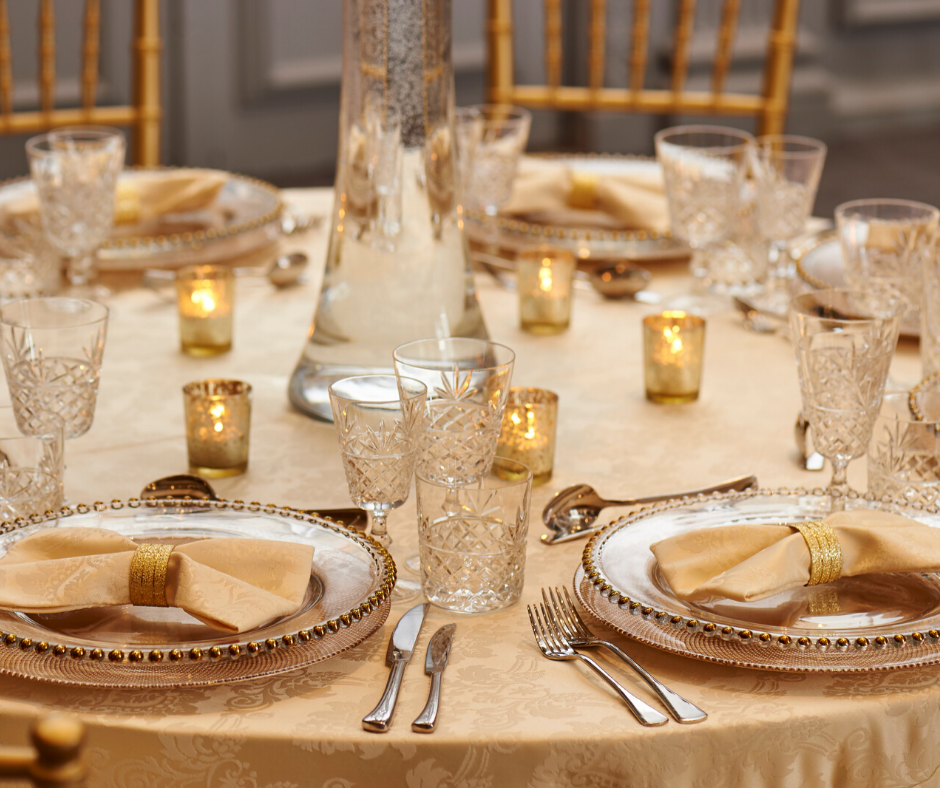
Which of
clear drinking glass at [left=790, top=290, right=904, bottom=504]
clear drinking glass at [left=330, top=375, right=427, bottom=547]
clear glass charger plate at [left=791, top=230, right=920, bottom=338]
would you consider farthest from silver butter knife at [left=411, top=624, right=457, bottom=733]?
clear glass charger plate at [left=791, top=230, right=920, bottom=338]

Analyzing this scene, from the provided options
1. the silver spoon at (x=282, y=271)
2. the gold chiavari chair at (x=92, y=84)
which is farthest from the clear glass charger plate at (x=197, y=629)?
the gold chiavari chair at (x=92, y=84)

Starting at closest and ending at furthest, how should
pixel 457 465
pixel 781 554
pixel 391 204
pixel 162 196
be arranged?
pixel 781 554 → pixel 457 465 → pixel 391 204 → pixel 162 196

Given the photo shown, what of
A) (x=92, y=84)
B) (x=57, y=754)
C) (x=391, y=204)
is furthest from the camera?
(x=92, y=84)

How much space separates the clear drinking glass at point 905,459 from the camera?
0.99 metres

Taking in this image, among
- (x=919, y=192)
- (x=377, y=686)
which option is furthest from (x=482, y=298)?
(x=919, y=192)

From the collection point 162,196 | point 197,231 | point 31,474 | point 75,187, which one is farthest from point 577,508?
point 162,196

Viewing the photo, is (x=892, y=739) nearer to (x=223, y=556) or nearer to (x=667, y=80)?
(x=223, y=556)

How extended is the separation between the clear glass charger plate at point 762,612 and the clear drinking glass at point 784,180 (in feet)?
2.23

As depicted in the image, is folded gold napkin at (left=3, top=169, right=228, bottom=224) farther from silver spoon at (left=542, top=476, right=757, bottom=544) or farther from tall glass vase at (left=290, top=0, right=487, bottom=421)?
silver spoon at (left=542, top=476, right=757, bottom=544)

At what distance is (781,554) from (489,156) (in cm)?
103

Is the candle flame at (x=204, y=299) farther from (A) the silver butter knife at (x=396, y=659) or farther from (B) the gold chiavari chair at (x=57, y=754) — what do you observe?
(B) the gold chiavari chair at (x=57, y=754)

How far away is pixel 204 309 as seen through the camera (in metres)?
1.43

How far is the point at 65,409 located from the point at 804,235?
48.9 inches

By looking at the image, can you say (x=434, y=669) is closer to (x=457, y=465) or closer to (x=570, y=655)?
(x=570, y=655)
